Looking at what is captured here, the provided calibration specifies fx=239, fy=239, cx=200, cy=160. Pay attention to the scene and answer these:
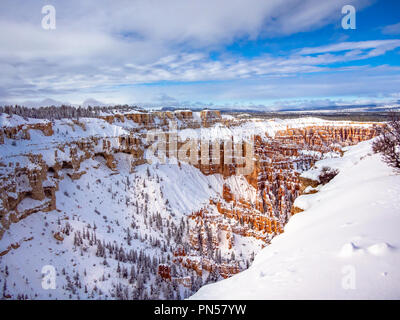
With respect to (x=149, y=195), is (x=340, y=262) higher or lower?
higher

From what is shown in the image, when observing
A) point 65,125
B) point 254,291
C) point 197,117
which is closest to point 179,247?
point 254,291

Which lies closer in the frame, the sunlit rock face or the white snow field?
the white snow field

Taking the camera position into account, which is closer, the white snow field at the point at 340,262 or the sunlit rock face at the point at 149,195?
the white snow field at the point at 340,262

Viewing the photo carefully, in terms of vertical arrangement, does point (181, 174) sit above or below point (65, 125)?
below

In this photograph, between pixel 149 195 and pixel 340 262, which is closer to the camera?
pixel 340 262

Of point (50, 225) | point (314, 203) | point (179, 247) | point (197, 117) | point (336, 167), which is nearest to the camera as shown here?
point (314, 203)

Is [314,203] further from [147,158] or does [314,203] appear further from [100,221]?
[147,158]

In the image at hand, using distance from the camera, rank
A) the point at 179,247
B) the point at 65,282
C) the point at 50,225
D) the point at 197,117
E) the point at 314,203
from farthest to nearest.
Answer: the point at 197,117
the point at 179,247
the point at 50,225
the point at 65,282
the point at 314,203

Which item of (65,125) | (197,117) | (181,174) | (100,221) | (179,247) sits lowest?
(179,247)
